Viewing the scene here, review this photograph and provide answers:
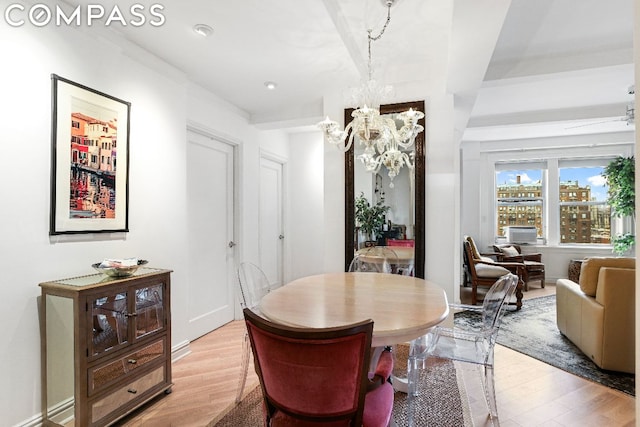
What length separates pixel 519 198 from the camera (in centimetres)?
652

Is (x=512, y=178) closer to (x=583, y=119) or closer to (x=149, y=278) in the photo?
(x=583, y=119)

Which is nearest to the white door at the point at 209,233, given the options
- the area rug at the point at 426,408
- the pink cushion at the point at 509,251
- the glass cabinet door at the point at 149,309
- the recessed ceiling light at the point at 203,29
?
the glass cabinet door at the point at 149,309

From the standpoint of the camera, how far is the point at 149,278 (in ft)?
7.26

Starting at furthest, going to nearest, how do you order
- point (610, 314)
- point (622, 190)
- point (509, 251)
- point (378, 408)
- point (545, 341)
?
1. point (509, 251)
2. point (622, 190)
3. point (545, 341)
4. point (610, 314)
5. point (378, 408)

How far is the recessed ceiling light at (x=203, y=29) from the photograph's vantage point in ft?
7.55

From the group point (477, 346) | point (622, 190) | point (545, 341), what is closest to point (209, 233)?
point (477, 346)

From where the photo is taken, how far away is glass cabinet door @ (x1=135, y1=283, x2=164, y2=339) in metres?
2.14

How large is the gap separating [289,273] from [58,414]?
3.56 metres

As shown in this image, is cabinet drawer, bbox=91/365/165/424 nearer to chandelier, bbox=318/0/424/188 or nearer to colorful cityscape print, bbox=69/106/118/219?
colorful cityscape print, bbox=69/106/118/219

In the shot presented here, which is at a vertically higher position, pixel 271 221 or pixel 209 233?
pixel 271 221

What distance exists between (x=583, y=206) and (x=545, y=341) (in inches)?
168

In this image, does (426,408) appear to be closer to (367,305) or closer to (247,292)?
(367,305)

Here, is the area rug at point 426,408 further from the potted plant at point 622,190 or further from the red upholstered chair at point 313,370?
the potted plant at point 622,190

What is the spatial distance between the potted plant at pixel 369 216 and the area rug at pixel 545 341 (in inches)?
60.7
